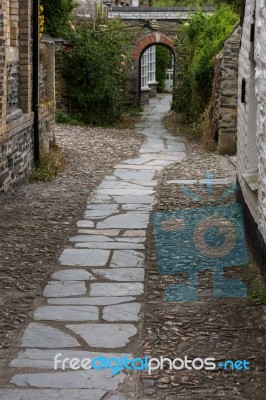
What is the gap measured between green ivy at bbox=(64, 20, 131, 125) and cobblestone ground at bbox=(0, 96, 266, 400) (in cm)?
902

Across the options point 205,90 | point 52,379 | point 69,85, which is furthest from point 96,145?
point 52,379

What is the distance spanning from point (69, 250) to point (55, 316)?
1.92 metres

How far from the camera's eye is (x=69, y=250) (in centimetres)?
744

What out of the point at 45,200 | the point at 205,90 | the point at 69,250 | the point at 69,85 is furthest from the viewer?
the point at 69,85

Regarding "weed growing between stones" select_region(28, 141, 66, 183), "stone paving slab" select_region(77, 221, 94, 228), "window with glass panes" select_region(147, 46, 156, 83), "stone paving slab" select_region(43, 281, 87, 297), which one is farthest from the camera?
"window with glass panes" select_region(147, 46, 156, 83)

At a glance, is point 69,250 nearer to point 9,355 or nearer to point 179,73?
point 9,355

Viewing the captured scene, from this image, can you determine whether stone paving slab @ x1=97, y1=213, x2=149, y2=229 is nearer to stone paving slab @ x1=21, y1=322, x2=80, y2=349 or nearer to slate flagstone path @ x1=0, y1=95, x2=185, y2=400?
slate flagstone path @ x1=0, y1=95, x2=185, y2=400

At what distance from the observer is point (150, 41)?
2431 cm

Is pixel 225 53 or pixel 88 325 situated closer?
pixel 88 325

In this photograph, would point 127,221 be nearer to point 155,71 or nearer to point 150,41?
point 150,41

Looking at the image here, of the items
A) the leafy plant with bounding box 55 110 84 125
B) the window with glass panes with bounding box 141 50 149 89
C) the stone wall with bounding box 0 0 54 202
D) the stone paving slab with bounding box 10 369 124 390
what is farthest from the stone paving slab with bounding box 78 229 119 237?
the window with glass panes with bounding box 141 50 149 89

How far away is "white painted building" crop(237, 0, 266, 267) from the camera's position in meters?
6.59

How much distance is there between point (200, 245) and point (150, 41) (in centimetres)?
1757

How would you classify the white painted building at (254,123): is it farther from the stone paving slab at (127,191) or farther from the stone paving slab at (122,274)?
the stone paving slab at (127,191)
